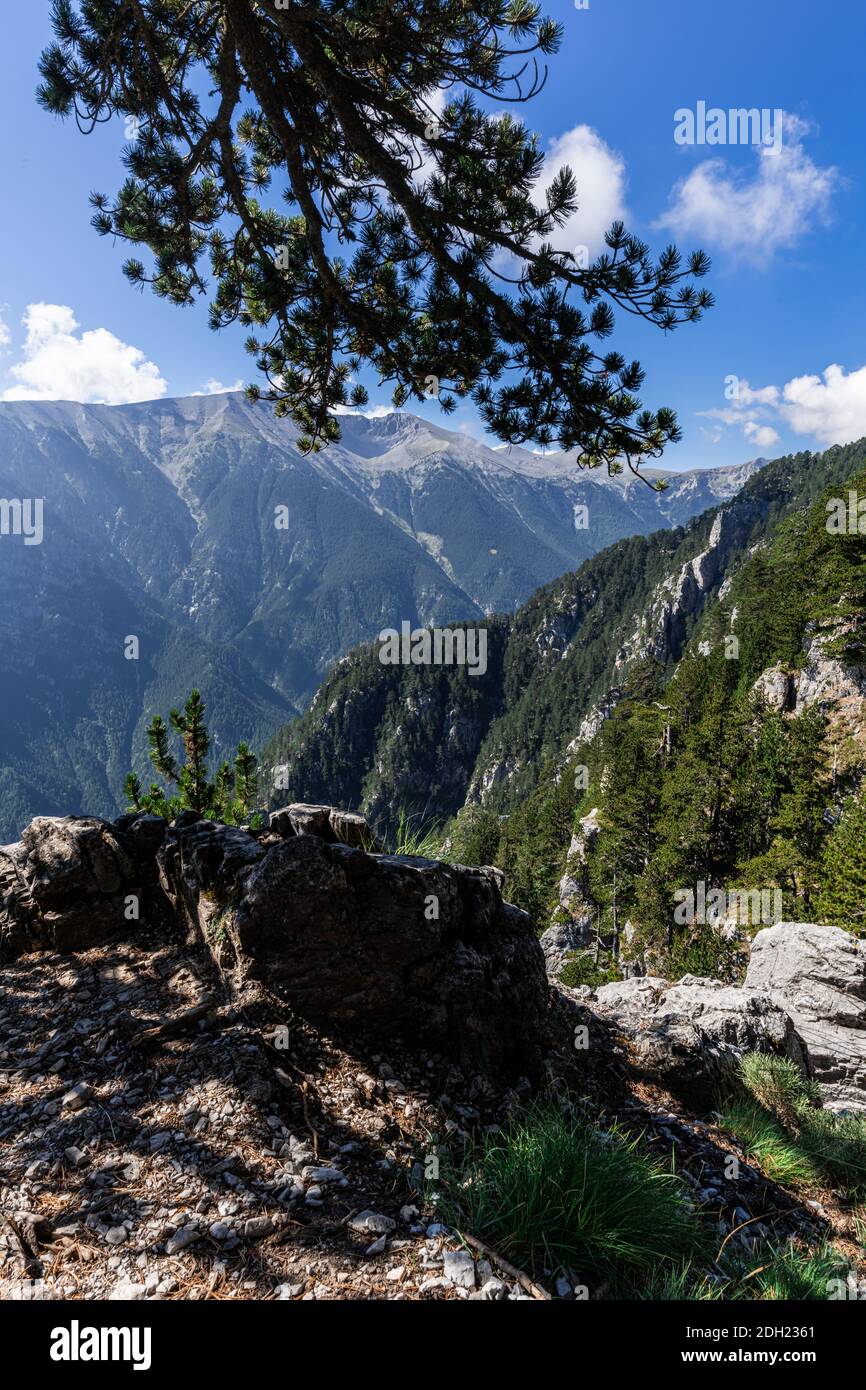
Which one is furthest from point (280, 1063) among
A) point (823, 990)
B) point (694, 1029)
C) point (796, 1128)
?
point (823, 990)

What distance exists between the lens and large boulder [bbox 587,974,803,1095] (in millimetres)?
7059

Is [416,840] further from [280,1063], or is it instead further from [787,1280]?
[787,1280]

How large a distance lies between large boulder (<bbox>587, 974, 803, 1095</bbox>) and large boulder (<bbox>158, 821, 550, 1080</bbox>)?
6.76ft

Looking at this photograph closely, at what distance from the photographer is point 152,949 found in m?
6.14

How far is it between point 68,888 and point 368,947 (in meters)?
3.47

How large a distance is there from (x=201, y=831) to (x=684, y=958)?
4122 cm

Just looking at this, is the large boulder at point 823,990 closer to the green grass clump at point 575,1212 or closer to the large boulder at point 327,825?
the green grass clump at point 575,1212

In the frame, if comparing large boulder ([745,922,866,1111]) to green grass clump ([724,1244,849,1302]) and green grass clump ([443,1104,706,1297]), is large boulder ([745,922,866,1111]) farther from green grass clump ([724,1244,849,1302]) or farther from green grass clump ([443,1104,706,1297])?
green grass clump ([443,1104,706,1297])

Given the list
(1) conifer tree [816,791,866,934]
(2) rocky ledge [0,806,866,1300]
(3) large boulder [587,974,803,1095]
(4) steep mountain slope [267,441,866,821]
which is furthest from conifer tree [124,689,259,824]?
(4) steep mountain slope [267,441,866,821]

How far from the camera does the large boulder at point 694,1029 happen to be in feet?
23.2

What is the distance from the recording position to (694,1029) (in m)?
7.67
